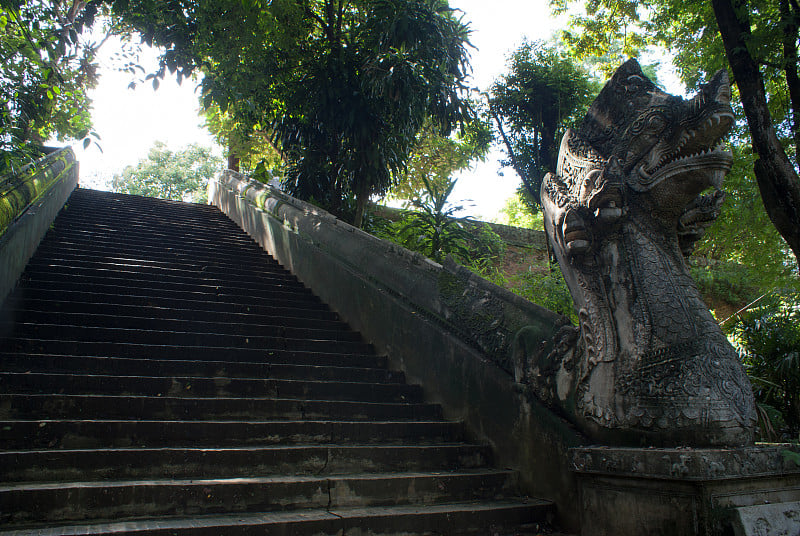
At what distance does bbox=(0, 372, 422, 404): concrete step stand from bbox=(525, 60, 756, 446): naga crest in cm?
155

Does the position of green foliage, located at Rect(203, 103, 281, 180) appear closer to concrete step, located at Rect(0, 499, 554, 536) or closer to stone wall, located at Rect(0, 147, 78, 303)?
stone wall, located at Rect(0, 147, 78, 303)

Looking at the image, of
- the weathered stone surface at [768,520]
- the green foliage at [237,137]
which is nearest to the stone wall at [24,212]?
the green foliage at [237,137]

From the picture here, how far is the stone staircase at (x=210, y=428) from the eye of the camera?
8.78 feet

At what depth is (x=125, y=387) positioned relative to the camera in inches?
143

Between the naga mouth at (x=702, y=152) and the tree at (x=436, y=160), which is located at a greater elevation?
the tree at (x=436, y=160)

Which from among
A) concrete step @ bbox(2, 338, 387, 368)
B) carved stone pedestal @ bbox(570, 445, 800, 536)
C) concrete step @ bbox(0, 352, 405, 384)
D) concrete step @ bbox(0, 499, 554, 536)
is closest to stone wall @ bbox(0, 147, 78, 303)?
concrete step @ bbox(2, 338, 387, 368)

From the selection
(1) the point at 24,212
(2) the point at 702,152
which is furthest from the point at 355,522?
(1) the point at 24,212

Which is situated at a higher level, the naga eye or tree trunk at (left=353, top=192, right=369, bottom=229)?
tree trunk at (left=353, top=192, right=369, bottom=229)

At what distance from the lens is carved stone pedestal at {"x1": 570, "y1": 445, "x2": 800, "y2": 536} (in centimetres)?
222

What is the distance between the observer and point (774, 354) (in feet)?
16.6

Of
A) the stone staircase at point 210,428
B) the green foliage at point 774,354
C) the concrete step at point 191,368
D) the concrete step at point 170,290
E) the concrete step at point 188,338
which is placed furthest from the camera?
the concrete step at point 170,290

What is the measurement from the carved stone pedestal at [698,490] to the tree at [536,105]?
34.8ft

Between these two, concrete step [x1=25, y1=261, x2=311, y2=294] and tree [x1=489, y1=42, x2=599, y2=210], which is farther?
tree [x1=489, y1=42, x2=599, y2=210]

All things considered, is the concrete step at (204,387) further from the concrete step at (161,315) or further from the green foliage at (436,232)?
the green foliage at (436,232)
